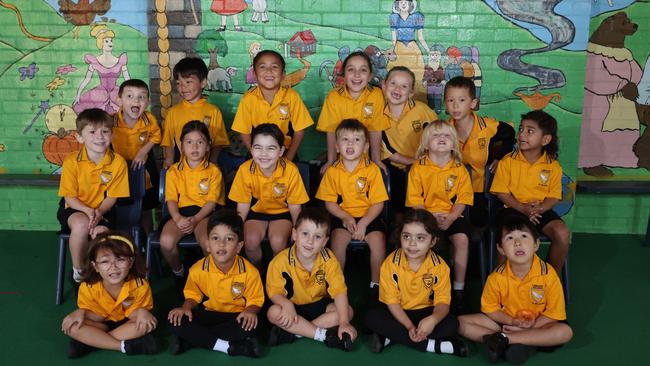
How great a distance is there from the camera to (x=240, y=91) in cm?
507

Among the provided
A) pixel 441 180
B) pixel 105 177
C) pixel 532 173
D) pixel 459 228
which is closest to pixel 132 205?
pixel 105 177

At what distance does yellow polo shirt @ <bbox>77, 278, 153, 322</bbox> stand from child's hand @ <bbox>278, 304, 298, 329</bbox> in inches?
29.4

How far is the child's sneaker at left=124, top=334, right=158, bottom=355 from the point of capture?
3.42 metres

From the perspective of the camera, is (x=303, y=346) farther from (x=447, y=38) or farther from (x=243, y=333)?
(x=447, y=38)

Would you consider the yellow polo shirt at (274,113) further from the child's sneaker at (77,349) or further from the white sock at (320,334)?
the child's sneaker at (77,349)

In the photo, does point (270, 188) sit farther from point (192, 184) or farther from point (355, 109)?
point (355, 109)

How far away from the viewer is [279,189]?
414 cm

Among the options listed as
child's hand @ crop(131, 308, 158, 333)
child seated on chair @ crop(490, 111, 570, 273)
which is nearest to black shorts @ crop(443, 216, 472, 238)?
child seated on chair @ crop(490, 111, 570, 273)

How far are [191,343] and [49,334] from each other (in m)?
0.85

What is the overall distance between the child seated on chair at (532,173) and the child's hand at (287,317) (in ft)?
5.10

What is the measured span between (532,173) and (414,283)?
51.4 inches

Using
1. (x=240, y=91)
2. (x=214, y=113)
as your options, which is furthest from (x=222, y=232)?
(x=240, y=91)

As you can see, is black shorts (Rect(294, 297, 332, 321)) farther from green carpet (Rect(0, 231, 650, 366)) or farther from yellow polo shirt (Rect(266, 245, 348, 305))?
green carpet (Rect(0, 231, 650, 366))

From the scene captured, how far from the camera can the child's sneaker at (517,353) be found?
10.9ft
